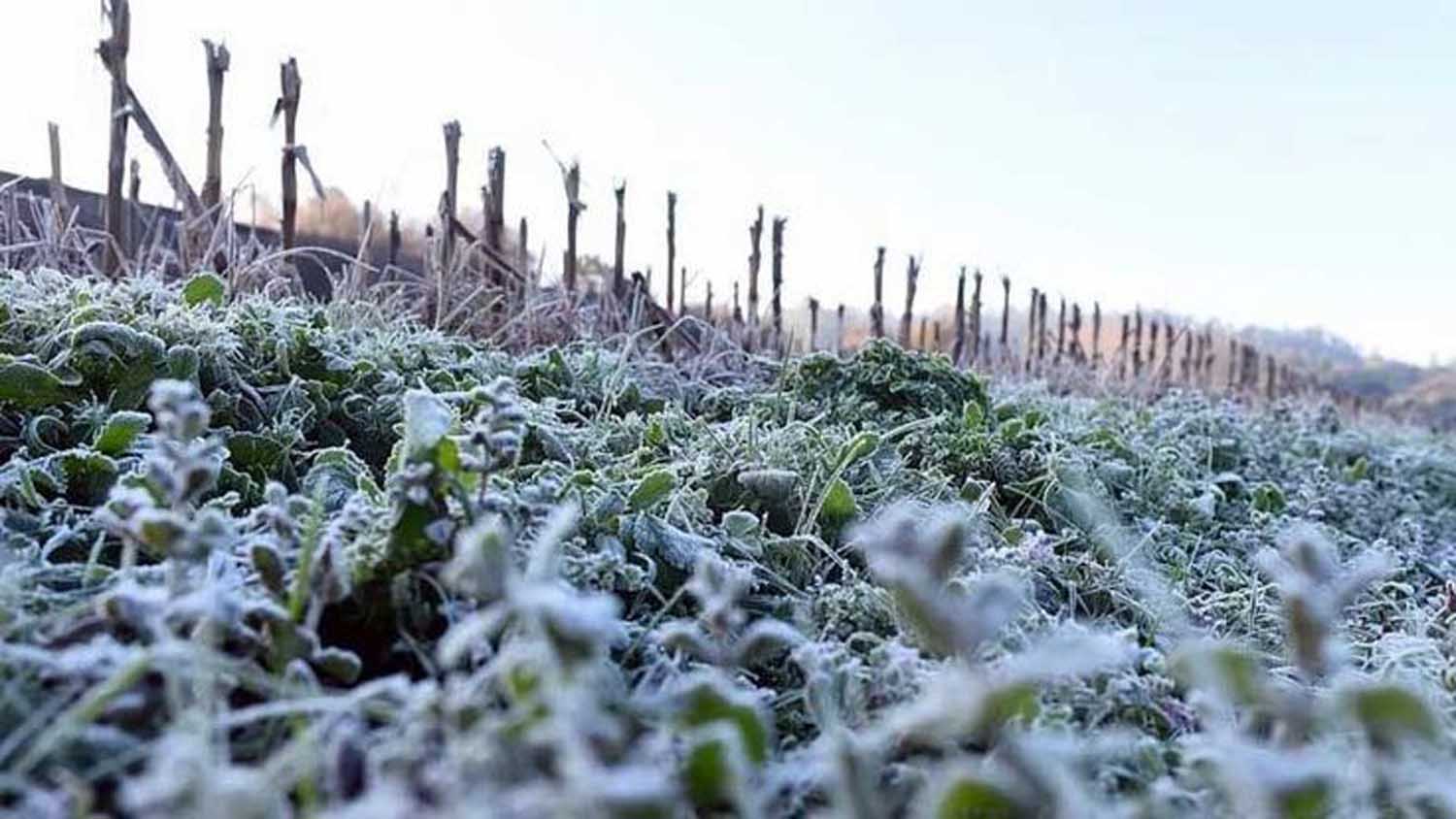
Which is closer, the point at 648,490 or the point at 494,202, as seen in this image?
the point at 648,490

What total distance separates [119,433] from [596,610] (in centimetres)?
86

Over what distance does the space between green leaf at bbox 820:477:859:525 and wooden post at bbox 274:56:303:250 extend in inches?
64.8

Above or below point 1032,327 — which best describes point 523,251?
above

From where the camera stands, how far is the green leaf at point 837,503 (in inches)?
49.9

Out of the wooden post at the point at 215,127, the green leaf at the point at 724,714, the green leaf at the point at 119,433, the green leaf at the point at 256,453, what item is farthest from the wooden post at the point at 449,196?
the green leaf at the point at 724,714

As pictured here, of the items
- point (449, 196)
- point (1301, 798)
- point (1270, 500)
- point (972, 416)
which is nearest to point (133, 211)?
point (449, 196)

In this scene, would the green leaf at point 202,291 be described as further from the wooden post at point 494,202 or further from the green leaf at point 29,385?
the wooden post at point 494,202

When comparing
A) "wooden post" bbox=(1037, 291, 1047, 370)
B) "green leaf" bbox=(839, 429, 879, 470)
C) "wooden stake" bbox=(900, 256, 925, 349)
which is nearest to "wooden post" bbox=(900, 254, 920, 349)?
"wooden stake" bbox=(900, 256, 925, 349)

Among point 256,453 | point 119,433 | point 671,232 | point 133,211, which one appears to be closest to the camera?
point 119,433

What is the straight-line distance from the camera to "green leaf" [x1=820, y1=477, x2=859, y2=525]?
4.16ft

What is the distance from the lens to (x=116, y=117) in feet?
7.23

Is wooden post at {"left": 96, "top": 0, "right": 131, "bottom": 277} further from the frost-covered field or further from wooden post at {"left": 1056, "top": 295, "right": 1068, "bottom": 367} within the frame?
wooden post at {"left": 1056, "top": 295, "right": 1068, "bottom": 367}

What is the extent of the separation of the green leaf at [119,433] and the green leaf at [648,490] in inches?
18.2

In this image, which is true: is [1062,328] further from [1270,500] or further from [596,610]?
[596,610]
